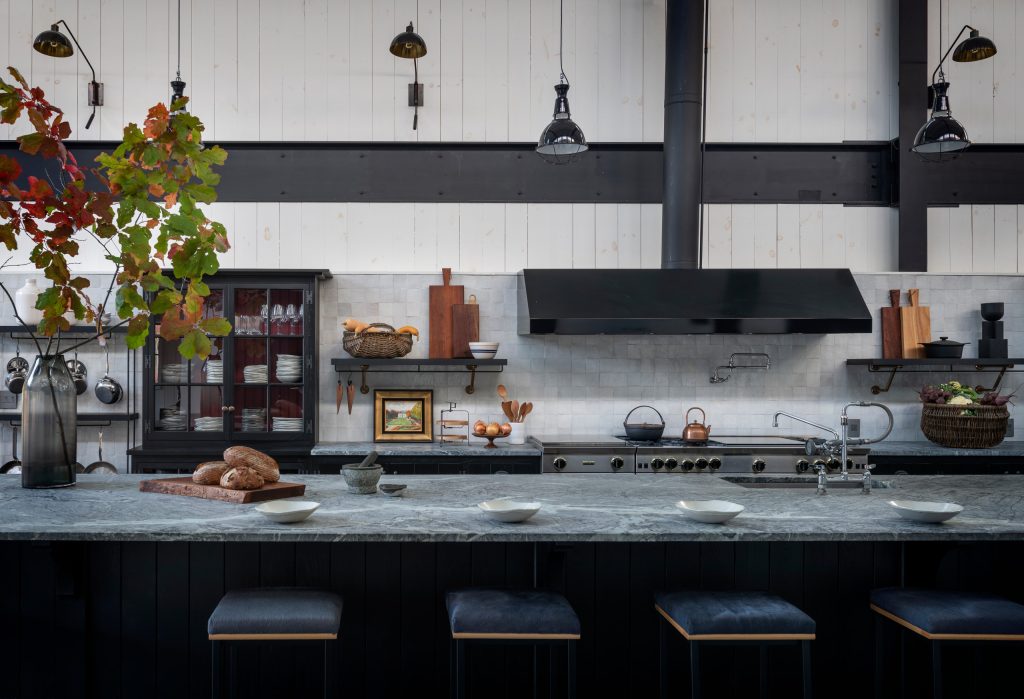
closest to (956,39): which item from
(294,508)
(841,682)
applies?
(841,682)

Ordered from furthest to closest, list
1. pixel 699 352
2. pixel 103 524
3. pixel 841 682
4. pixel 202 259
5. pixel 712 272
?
pixel 699 352, pixel 712 272, pixel 841 682, pixel 103 524, pixel 202 259

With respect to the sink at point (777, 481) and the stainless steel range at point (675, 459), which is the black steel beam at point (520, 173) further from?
the sink at point (777, 481)

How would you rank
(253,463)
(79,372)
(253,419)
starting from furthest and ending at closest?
(79,372), (253,419), (253,463)

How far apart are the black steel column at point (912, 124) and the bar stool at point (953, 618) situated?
4155 millimetres

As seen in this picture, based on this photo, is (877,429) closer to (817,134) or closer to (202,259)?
(817,134)

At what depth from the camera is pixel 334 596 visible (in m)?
2.50

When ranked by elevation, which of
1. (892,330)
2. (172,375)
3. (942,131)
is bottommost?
(172,375)

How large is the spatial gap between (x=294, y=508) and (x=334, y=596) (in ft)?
1.05

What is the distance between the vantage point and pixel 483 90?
6066 millimetres

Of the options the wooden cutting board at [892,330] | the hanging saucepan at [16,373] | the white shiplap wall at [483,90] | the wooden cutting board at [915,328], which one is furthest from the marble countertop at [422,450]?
the wooden cutting board at [915,328]

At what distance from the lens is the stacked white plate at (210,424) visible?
530cm

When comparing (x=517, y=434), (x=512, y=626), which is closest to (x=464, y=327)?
(x=517, y=434)

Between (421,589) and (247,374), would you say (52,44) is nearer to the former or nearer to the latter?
(247,374)

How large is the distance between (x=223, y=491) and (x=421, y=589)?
80 centimetres
